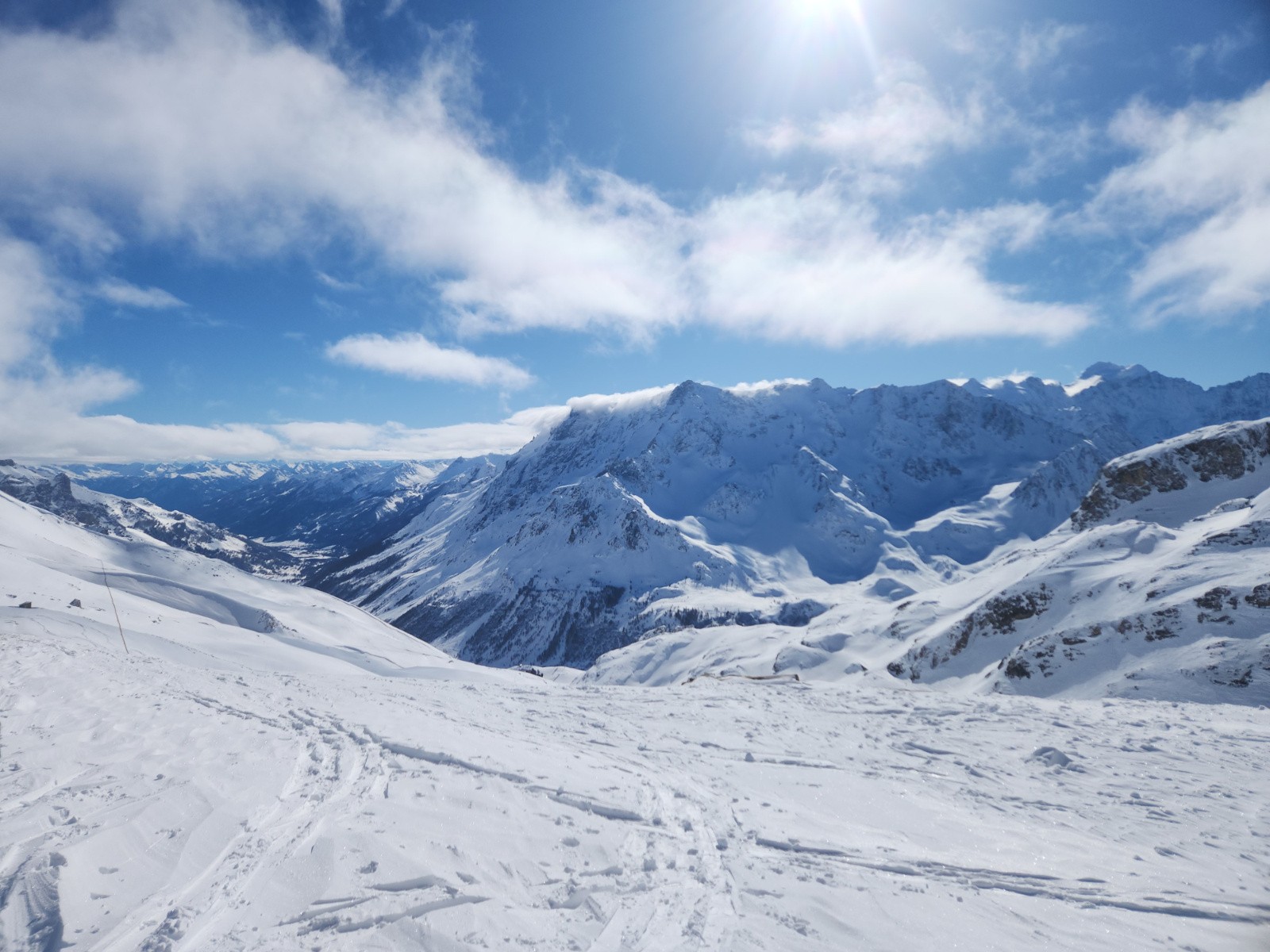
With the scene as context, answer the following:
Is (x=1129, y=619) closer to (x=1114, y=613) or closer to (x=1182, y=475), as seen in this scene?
(x=1114, y=613)

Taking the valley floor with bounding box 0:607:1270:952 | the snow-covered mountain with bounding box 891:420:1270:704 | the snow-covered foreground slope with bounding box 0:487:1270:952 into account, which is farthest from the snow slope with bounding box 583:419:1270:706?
the valley floor with bounding box 0:607:1270:952

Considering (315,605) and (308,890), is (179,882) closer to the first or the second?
(308,890)

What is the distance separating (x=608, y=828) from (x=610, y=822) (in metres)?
0.28

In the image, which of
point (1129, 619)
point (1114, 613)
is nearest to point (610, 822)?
point (1129, 619)

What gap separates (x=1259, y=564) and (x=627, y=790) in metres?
41.8

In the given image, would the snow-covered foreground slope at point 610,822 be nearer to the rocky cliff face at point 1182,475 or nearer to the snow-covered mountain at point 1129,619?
the snow-covered mountain at point 1129,619

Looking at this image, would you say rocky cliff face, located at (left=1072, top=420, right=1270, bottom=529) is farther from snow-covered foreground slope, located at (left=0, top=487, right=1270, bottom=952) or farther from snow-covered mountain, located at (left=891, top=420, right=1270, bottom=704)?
snow-covered foreground slope, located at (left=0, top=487, right=1270, bottom=952)

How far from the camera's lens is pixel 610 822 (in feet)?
31.7

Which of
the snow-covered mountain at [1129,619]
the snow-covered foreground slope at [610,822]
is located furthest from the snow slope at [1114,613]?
the snow-covered foreground slope at [610,822]

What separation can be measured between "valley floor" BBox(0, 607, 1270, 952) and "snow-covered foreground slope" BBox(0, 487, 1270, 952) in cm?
5

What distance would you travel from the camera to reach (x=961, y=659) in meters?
42.6

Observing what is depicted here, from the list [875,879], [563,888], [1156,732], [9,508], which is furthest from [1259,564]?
[9,508]

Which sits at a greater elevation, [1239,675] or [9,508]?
[9,508]

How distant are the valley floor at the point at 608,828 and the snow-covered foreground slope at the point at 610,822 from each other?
5cm
